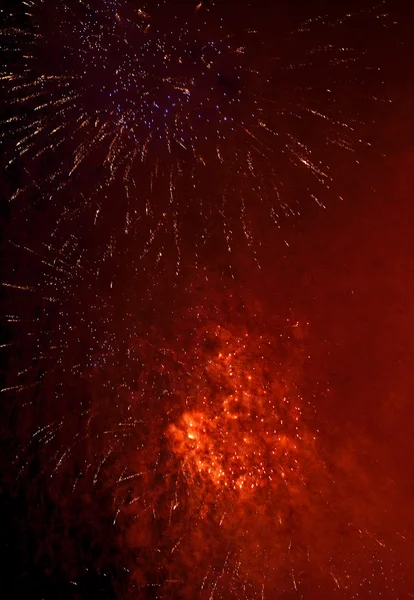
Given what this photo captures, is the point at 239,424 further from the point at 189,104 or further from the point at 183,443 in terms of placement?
the point at 189,104

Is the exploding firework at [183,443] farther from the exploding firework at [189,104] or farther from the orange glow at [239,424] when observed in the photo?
the exploding firework at [189,104]

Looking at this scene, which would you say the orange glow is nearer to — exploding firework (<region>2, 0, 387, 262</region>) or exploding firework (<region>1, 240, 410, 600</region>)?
exploding firework (<region>1, 240, 410, 600</region>)

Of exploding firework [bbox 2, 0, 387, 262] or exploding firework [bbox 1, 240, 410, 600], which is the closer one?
exploding firework [bbox 1, 240, 410, 600]

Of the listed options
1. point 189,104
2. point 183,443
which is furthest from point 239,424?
point 189,104

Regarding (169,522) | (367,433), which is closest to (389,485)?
(367,433)

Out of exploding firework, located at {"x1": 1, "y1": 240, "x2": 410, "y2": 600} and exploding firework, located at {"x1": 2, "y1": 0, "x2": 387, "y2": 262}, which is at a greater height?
exploding firework, located at {"x1": 2, "y1": 0, "x2": 387, "y2": 262}

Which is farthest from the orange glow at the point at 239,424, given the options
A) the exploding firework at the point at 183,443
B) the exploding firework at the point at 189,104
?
the exploding firework at the point at 189,104

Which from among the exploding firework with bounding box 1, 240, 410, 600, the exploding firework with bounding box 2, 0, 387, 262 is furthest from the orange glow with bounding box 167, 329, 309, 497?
the exploding firework with bounding box 2, 0, 387, 262

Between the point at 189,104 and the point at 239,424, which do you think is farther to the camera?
the point at 189,104
